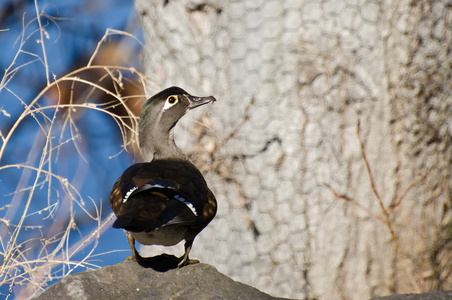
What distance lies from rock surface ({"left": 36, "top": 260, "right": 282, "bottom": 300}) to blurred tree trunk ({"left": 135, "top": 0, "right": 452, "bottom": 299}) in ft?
2.67

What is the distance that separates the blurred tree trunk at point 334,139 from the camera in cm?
313

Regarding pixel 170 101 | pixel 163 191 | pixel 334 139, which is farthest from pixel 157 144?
pixel 334 139

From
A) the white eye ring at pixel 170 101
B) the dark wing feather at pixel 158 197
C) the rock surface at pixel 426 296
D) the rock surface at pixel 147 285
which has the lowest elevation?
the rock surface at pixel 426 296

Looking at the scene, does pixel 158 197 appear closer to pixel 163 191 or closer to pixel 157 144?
pixel 163 191

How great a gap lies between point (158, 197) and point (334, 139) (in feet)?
3.93

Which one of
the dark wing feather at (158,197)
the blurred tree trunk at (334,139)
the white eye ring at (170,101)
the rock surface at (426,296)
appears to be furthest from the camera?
the blurred tree trunk at (334,139)

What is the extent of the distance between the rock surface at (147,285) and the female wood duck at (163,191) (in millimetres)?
89

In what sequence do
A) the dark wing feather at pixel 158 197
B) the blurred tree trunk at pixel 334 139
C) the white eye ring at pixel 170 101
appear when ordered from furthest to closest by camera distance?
the blurred tree trunk at pixel 334 139, the white eye ring at pixel 170 101, the dark wing feather at pixel 158 197

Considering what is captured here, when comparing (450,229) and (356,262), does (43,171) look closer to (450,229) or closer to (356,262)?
(356,262)

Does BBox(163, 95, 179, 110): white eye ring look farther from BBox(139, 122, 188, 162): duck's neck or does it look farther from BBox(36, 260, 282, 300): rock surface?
BBox(36, 260, 282, 300): rock surface

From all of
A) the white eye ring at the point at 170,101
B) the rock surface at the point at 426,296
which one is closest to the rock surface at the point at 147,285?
the rock surface at the point at 426,296

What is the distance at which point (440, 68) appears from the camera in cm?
327

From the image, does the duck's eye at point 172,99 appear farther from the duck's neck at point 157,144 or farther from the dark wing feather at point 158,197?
the dark wing feather at point 158,197

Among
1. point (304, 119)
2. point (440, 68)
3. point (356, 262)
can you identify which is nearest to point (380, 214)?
point (356, 262)
